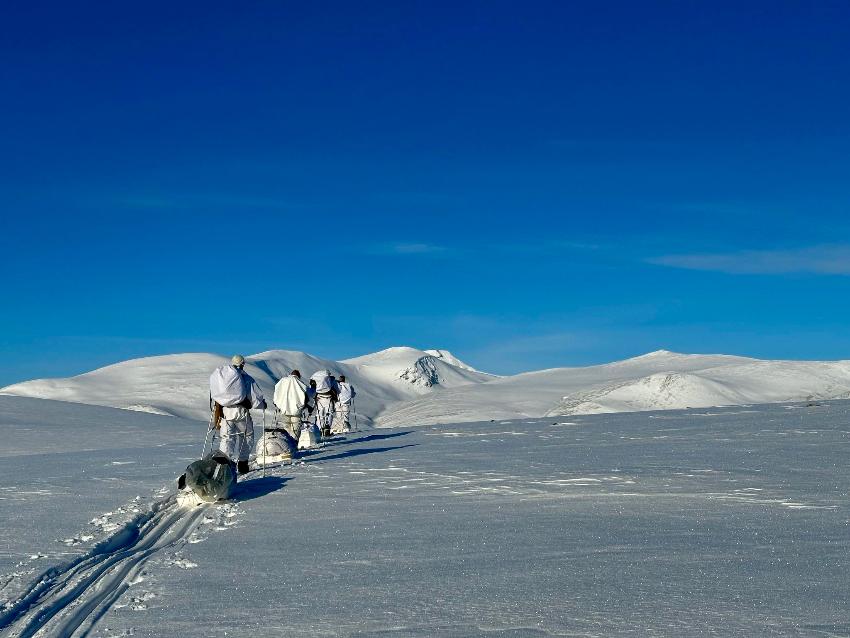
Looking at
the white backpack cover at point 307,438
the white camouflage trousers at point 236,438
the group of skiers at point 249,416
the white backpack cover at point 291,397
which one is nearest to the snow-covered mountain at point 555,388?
the white backpack cover at point 307,438

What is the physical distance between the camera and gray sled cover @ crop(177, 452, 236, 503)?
409 inches

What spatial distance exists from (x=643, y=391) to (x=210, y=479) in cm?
11554

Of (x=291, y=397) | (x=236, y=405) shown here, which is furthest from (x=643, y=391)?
(x=236, y=405)

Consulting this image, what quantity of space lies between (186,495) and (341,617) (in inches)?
218

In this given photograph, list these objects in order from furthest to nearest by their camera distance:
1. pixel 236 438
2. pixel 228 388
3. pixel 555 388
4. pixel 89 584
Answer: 1. pixel 555 388
2. pixel 236 438
3. pixel 228 388
4. pixel 89 584

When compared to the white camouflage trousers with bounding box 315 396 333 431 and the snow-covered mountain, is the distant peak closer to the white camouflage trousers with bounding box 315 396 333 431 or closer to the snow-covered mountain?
the snow-covered mountain

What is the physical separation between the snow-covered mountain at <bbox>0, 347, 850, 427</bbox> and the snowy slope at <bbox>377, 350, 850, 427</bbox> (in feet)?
0.51

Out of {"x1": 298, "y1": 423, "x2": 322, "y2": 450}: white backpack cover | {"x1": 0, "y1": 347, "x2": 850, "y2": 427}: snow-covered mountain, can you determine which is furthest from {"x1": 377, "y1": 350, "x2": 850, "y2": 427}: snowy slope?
{"x1": 298, "y1": 423, "x2": 322, "y2": 450}: white backpack cover

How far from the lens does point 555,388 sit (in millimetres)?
145875

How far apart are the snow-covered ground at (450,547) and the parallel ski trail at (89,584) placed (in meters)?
0.02

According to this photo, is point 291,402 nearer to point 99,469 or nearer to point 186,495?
point 99,469

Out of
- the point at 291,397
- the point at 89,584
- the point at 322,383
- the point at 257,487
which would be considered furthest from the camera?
the point at 322,383

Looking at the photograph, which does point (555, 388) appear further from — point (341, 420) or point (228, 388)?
point (228, 388)

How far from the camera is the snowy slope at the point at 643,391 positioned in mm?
113688
